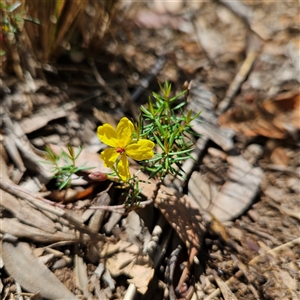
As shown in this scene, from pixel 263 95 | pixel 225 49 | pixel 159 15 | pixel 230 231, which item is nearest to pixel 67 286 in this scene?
pixel 230 231

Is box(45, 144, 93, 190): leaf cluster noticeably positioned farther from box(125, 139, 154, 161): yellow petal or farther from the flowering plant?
box(125, 139, 154, 161): yellow petal

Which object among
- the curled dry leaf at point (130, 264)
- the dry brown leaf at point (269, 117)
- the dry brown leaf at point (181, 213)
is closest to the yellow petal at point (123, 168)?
the dry brown leaf at point (181, 213)

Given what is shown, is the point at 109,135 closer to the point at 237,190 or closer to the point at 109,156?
the point at 109,156

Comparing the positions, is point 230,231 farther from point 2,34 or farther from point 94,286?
point 2,34

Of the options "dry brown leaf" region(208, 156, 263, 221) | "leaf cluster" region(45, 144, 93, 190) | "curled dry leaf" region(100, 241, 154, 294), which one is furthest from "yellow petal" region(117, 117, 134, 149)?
"dry brown leaf" region(208, 156, 263, 221)

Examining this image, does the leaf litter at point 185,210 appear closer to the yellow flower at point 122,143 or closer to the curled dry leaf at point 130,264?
the curled dry leaf at point 130,264

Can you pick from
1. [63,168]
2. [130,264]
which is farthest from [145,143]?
[130,264]
